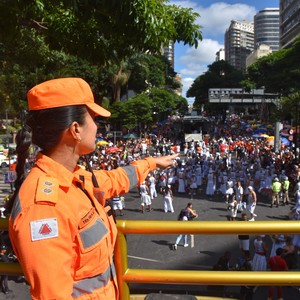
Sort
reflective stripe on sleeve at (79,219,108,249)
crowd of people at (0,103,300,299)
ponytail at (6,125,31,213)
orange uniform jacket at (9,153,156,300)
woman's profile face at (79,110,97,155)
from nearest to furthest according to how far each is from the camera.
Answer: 1. orange uniform jacket at (9,153,156,300)
2. reflective stripe on sleeve at (79,219,108,249)
3. woman's profile face at (79,110,97,155)
4. ponytail at (6,125,31,213)
5. crowd of people at (0,103,300,299)

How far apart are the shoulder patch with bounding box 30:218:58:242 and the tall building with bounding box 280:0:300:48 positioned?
78.9 metres

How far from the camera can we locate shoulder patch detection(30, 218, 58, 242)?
1.25 meters

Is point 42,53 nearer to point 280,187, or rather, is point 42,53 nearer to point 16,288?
point 16,288

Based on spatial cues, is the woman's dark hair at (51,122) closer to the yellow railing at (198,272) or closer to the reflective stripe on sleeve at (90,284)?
the reflective stripe on sleeve at (90,284)

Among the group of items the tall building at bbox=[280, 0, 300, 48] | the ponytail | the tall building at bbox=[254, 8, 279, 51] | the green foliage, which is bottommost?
the ponytail

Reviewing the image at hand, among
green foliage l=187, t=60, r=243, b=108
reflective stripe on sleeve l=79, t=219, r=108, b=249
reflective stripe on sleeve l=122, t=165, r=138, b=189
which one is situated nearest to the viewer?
reflective stripe on sleeve l=79, t=219, r=108, b=249

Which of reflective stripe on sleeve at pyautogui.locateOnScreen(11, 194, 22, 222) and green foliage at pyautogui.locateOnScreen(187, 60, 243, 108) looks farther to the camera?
green foliage at pyautogui.locateOnScreen(187, 60, 243, 108)

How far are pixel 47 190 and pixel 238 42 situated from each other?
19932 centimetres

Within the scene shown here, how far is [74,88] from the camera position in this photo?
1.50 metres

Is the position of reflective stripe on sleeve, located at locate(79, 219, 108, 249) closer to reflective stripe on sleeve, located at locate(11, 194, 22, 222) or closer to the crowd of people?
reflective stripe on sleeve, located at locate(11, 194, 22, 222)

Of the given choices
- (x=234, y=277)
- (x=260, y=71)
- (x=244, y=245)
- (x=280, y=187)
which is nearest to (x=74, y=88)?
(x=234, y=277)

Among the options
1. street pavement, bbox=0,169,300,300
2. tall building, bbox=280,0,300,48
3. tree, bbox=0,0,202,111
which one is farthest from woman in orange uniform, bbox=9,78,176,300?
tall building, bbox=280,0,300,48

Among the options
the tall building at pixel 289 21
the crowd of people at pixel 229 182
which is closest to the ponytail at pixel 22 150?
the crowd of people at pixel 229 182

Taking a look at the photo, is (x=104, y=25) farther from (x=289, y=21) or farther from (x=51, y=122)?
(x=289, y=21)
